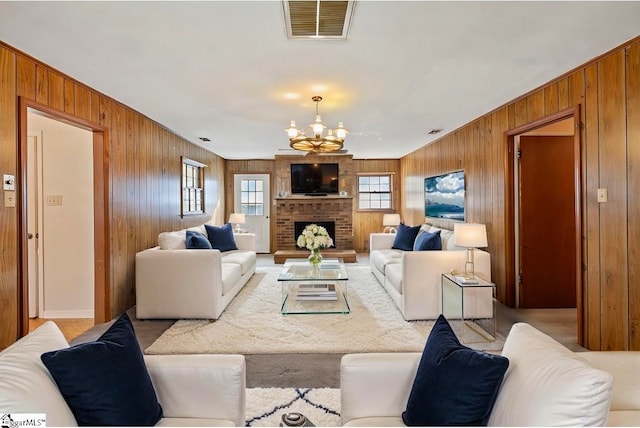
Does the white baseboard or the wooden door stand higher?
the wooden door

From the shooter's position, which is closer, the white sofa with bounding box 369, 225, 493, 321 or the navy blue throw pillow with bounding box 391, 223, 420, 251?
the white sofa with bounding box 369, 225, 493, 321

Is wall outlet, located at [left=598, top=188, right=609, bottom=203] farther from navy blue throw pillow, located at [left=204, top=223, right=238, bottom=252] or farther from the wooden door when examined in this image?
navy blue throw pillow, located at [left=204, top=223, right=238, bottom=252]

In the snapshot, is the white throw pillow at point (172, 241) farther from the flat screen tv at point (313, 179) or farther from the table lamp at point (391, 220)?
the table lamp at point (391, 220)

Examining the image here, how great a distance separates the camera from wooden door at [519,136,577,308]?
3969 mm

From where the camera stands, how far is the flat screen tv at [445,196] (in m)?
5.15

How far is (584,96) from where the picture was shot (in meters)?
2.84

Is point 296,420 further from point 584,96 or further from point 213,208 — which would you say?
point 213,208

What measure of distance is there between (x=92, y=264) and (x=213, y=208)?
3694 millimetres

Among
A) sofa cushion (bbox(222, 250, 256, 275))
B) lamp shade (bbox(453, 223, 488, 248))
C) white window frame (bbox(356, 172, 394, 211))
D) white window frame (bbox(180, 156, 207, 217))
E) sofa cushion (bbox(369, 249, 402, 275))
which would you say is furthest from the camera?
white window frame (bbox(356, 172, 394, 211))

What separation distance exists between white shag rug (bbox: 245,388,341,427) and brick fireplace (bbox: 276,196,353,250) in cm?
583

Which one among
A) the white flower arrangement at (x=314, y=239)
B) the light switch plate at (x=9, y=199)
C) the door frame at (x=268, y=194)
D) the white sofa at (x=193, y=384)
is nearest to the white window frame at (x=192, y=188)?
the door frame at (x=268, y=194)

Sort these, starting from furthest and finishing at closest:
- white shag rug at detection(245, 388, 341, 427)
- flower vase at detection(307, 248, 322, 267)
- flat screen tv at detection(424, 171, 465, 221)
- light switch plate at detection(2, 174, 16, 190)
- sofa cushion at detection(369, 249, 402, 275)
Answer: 1. flat screen tv at detection(424, 171, 465, 221)
2. sofa cushion at detection(369, 249, 402, 275)
3. flower vase at detection(307, 248, 322, 267)
4. light switch plate at detection(2, 174, 16, 190)
5. white shag rug at detection(245, 388, 341, 427)

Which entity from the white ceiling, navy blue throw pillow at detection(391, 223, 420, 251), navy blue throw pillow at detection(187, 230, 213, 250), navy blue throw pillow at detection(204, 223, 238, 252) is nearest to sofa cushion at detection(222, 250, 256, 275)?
navy blue throw pillow at detection(204, 223, 238, 252)

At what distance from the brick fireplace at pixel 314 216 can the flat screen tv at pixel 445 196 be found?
2018mm
